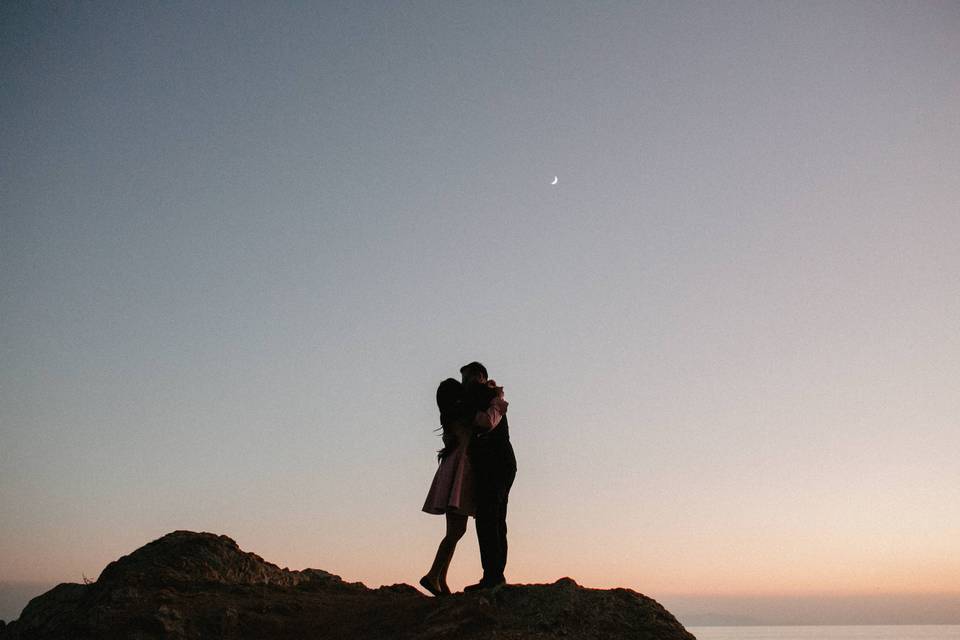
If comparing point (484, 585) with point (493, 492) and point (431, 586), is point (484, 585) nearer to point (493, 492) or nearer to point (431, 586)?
point (431, 586)

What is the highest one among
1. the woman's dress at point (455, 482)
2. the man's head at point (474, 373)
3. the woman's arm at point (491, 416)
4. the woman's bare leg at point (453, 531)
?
the man's head at point (474, 373)

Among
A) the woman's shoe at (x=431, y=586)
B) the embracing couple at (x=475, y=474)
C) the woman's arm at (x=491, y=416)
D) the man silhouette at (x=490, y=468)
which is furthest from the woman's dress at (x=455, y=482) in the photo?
the woman's shoe at (x=431, y=586)

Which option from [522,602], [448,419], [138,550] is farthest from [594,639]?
[138,550]

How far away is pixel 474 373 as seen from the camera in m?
7.92

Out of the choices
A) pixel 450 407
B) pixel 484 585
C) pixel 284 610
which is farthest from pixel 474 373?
pixel 284 610

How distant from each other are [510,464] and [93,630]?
4647mm

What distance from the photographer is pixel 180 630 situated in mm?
6699

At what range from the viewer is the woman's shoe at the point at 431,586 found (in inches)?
299

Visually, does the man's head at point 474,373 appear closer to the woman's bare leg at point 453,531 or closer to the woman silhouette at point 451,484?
the woman silhouette at point 451,484

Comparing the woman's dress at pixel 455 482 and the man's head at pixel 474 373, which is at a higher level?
the man's head at pixel 474 373

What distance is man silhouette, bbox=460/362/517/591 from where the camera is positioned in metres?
7.57

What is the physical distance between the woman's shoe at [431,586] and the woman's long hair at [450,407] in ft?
4.66

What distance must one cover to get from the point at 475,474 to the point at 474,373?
119 cm

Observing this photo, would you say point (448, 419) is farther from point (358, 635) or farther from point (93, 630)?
point (93, 630)
